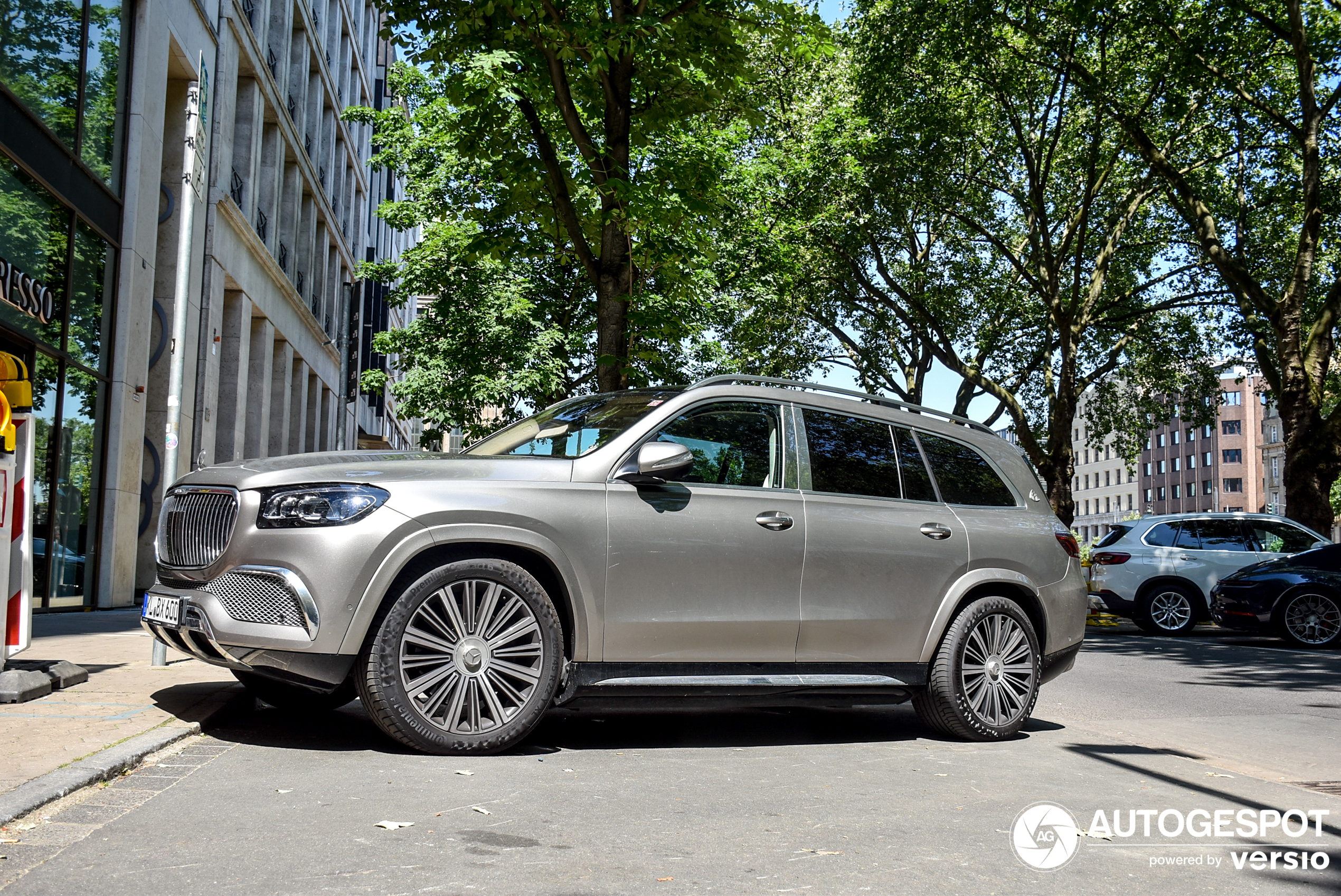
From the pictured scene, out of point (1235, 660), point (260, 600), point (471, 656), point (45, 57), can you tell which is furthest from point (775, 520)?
point (45, 57)

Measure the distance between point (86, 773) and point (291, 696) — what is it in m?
2.05

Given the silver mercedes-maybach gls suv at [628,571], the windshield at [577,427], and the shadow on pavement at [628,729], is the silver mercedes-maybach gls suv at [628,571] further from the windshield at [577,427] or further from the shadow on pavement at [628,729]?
the shadow on pavement at [628,729]

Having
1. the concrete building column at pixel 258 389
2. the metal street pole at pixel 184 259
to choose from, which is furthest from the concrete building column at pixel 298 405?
the metal street pole at pixel 184 259

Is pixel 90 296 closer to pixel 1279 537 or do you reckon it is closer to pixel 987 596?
pixel 987 596

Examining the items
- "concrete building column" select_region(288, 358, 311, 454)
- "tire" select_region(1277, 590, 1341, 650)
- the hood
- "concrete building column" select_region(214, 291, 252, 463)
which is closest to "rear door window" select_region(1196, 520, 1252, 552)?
"tire" select_region(1277, 590, 1341, 650)

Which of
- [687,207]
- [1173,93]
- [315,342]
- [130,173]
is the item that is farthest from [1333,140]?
[315,342]

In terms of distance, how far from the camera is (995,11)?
2255 cm

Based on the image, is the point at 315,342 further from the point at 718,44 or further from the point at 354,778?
the point at 354,778

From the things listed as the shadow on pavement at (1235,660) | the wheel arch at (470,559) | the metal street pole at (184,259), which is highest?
the metal street pole at (184,259)

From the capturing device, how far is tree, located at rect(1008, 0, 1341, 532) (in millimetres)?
19250

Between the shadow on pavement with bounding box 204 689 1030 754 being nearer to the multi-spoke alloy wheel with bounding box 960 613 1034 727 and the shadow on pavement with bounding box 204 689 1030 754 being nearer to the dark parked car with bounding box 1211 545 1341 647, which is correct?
the multi-spoke alloy wheel with bounding box 960 613 1034 727

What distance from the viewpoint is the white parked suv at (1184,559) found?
16.9 metres

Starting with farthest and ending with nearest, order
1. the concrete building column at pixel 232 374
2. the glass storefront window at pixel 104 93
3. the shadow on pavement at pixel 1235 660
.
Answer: the concrete building column at pixel 232 374 < the glass storefront window at pixel 104 93 < the shadow on pavement at pixel 1235 660

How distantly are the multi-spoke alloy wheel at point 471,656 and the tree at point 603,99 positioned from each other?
240 inches
